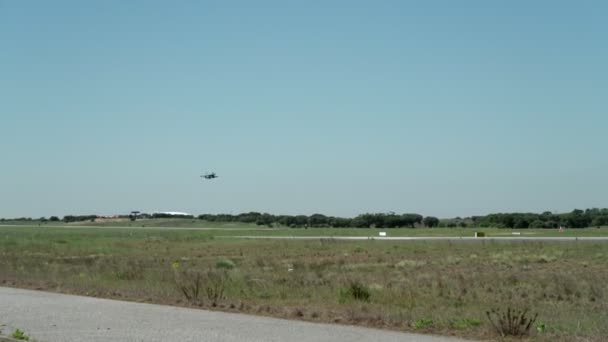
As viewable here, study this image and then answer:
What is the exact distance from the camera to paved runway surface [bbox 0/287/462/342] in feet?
43.9

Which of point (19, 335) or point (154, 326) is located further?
point (154, 326)

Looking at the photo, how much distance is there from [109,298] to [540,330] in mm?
11551

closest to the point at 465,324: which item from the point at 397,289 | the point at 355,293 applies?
the point at 355,293

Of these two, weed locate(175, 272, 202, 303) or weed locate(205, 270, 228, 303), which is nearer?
weed locate(175, 272, 202, 303)

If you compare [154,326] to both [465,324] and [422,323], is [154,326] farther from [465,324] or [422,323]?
[465,324]

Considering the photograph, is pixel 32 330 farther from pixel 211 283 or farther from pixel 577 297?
pixel 577 297

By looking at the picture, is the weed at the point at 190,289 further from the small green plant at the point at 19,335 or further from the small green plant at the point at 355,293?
the small green plant at the point at 19,335

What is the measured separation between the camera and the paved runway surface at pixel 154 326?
43.9 feet

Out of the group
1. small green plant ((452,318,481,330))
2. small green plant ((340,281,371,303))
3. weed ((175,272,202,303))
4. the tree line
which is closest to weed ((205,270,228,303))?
weed ((175,272,202,303))

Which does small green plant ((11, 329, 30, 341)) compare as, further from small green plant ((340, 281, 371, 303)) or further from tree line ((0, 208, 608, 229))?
tree line ((0, 208, 608, 229))

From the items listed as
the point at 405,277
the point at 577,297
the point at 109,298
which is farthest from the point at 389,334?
the point at 405,277

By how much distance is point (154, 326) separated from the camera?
48.7ft

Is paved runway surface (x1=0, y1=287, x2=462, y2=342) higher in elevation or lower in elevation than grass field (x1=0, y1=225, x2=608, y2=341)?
lower

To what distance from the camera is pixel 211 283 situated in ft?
73.1
